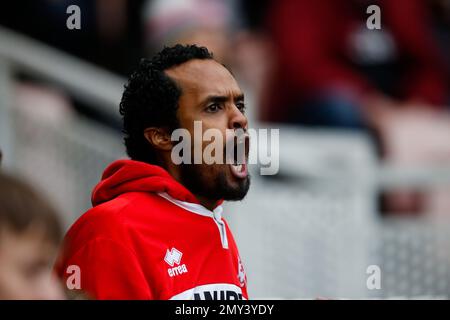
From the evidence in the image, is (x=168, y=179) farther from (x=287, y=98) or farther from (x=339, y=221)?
(x=287, y=98)

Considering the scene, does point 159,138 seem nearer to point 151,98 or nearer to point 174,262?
point 151,98

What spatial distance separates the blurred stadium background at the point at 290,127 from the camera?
649 cm

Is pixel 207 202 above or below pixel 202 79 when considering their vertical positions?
below

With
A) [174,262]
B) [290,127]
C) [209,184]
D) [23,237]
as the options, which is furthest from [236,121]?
[290,127]

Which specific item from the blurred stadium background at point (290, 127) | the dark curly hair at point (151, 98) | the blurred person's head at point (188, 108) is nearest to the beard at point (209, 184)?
the blurred person's head at point (188, 108)

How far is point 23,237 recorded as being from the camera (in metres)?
2.21

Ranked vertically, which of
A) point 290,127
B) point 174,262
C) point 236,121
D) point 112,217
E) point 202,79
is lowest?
point 174,262

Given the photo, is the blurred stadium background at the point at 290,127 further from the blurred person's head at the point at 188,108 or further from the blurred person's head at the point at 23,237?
the blurred person's head at the point at 23,237

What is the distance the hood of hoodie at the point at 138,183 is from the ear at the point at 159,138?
69 mm

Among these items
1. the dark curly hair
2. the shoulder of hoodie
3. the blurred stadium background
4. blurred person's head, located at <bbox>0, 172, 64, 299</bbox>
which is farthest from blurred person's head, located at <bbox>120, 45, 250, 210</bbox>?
the blurred stadium background

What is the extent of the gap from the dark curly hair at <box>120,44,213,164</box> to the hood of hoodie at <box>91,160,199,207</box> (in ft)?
0.34

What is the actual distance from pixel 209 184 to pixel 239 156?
0.12 meters

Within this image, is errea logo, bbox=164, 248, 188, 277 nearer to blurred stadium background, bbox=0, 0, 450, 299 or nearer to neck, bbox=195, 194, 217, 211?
neck, bbox=195, 194, 217, 211

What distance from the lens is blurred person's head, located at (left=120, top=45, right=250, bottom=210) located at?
3.31 m
